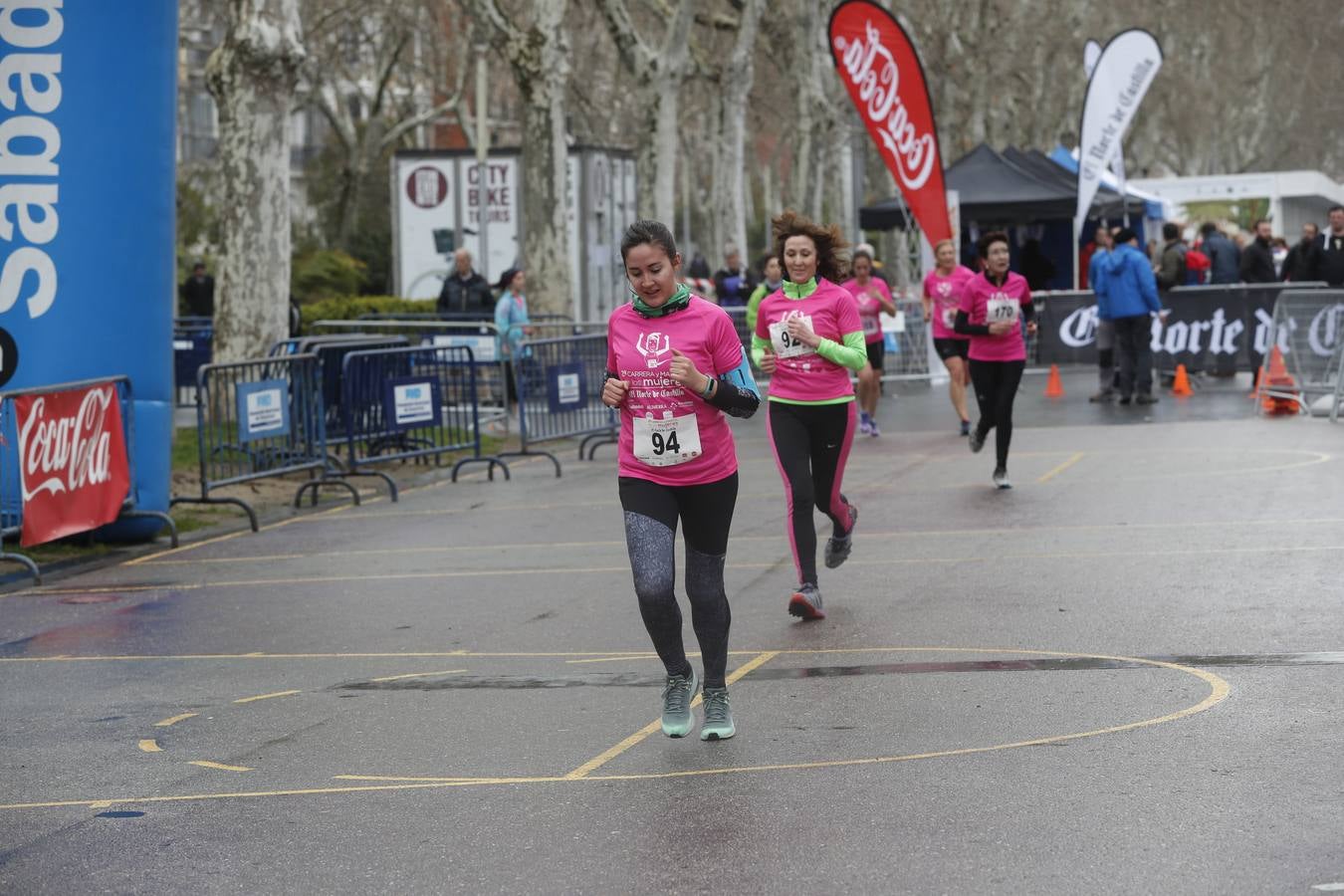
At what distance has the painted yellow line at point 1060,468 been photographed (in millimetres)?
15796

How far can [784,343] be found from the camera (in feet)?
33.0

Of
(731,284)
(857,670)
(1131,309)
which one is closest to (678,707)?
(857,670)

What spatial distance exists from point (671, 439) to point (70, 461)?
6.94m

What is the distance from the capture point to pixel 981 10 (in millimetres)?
53062

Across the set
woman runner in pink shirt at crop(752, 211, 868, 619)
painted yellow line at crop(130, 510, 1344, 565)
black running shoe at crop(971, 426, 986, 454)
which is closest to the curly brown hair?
woman runner in pink shirt at crop(752, 211, 868, 619)

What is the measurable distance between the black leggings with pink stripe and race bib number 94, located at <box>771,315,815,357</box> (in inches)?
10.4

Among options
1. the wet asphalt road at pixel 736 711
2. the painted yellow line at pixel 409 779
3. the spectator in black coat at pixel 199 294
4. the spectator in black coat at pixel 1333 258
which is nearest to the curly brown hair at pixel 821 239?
the wet asphalt road at pixel 736 711

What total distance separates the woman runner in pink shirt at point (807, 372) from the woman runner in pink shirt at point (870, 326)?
9.56 meters

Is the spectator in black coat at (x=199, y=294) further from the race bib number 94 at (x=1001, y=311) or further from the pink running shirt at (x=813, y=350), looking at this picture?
the pink running shirt at (x=813, y=350)

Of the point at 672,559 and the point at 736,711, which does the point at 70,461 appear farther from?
the point at 672,559

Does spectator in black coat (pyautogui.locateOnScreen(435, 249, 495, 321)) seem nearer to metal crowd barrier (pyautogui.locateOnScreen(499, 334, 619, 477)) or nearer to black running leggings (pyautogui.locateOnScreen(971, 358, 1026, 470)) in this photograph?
metal crowd barrier (pyautogui.locateOnScreen(499, 334, 619, 477))

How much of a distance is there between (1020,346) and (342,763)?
345 inches

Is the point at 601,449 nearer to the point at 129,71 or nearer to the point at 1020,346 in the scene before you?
the point at 1020,346

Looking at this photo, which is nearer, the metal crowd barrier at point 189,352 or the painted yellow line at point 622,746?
the painted yellow line at point 622,746
